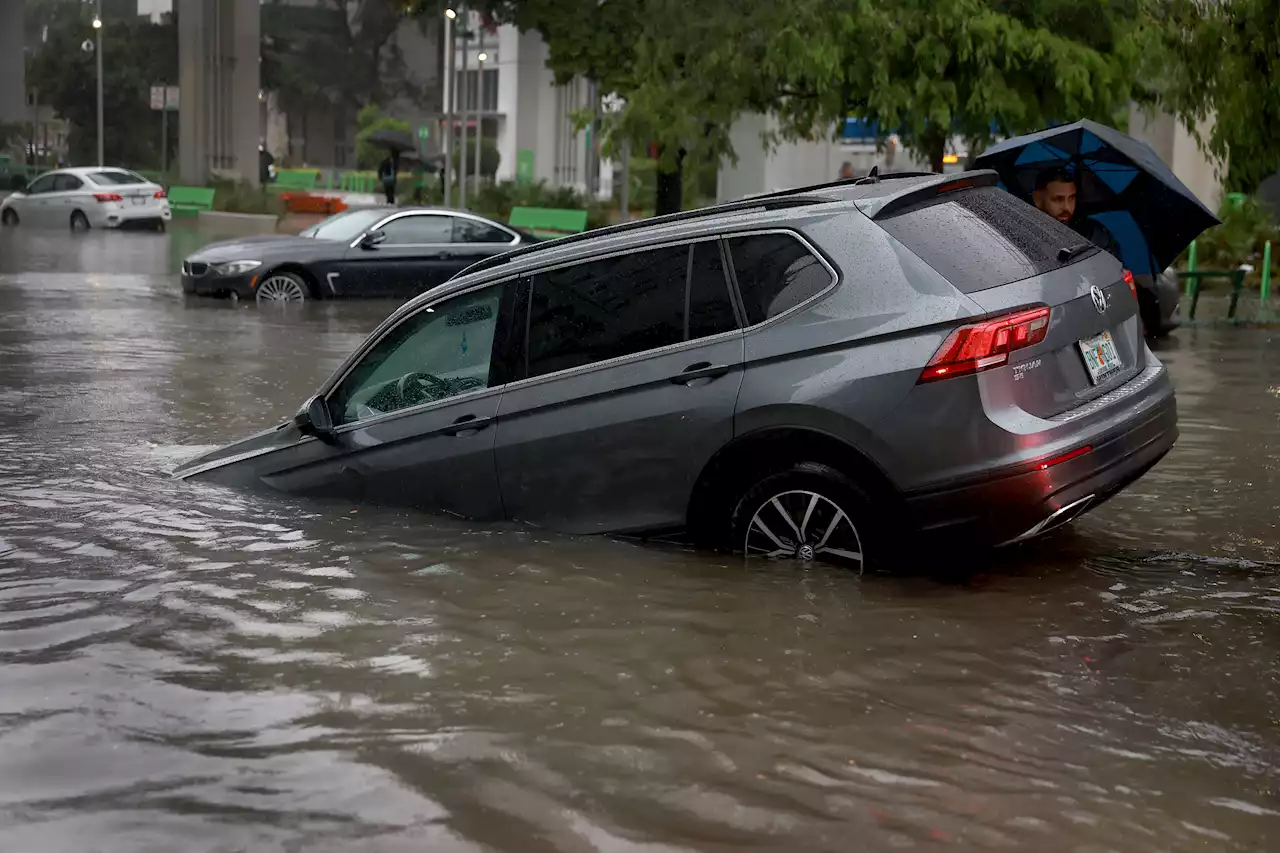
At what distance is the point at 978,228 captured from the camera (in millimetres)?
6934

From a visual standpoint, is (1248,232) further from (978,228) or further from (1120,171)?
(978,228)

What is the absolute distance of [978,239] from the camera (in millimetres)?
6848

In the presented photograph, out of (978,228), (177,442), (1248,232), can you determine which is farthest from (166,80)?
(978,228)

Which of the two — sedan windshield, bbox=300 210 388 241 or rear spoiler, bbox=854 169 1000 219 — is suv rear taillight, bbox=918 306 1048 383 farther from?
sedan windshield, bbox=300 210 388 241

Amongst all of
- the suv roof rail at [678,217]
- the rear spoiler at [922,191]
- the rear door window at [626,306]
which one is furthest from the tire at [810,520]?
the suv roof rail at [678,217]

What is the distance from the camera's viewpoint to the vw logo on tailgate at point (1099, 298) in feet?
22.8

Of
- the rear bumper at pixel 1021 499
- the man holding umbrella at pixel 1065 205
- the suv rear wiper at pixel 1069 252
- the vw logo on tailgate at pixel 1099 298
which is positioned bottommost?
the rear bumper at pixel 1021 499

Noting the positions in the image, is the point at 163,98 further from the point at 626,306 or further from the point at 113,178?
the point at 626,306

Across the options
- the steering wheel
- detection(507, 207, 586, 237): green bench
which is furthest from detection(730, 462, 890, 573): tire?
detection(507, 207, 586, 237): green bench

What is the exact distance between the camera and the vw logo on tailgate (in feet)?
22.8

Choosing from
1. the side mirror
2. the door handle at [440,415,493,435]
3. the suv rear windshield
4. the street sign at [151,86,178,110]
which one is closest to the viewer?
the suv rear windshield

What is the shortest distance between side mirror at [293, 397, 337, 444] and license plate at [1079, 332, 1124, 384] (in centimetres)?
337

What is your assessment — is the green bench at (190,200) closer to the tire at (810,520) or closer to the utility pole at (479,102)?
the utility pole at (479,102)

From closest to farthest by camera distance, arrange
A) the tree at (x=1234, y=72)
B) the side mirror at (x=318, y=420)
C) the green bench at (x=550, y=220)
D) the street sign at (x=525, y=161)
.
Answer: the side mirror at (x=318, y=420) → the tree at (x=1234, y=72) → the green bench at (x=550, y=220) → the street sign at (x=525, y=161)
